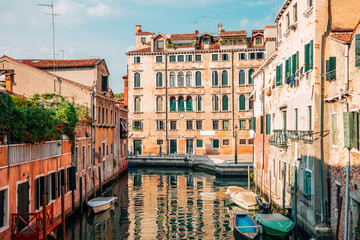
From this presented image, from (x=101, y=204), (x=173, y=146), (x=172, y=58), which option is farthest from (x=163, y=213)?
(x=172, y=58)

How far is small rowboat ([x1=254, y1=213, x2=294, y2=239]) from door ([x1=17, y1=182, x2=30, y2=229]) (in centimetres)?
824

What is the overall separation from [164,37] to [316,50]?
95.2 ft

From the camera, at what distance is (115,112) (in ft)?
96.9

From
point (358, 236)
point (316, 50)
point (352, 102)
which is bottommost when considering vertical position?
point (358, 236)

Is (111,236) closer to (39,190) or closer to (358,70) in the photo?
(39,190)

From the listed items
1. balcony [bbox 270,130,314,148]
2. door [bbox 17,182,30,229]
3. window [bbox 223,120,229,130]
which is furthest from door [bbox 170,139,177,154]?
door [bbox 17,182,30,229]

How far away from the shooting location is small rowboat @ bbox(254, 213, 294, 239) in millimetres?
12968

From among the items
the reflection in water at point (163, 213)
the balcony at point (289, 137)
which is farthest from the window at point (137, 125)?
the balcony at point (289, 137)

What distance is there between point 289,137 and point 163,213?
7.21 meters

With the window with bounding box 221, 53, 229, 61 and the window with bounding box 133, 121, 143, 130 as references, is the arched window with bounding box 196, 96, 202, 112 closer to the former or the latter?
the window with bounding box 221, 53, 229, 61

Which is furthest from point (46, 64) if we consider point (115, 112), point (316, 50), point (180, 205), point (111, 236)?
point (316, 50)

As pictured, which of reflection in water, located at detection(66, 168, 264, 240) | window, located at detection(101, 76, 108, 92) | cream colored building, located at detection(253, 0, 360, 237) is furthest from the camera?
window, located at detection(101, 76, 108, 92)

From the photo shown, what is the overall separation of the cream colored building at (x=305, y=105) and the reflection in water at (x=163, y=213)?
11.0 feet

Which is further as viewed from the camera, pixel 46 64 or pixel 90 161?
pixel 46 64
